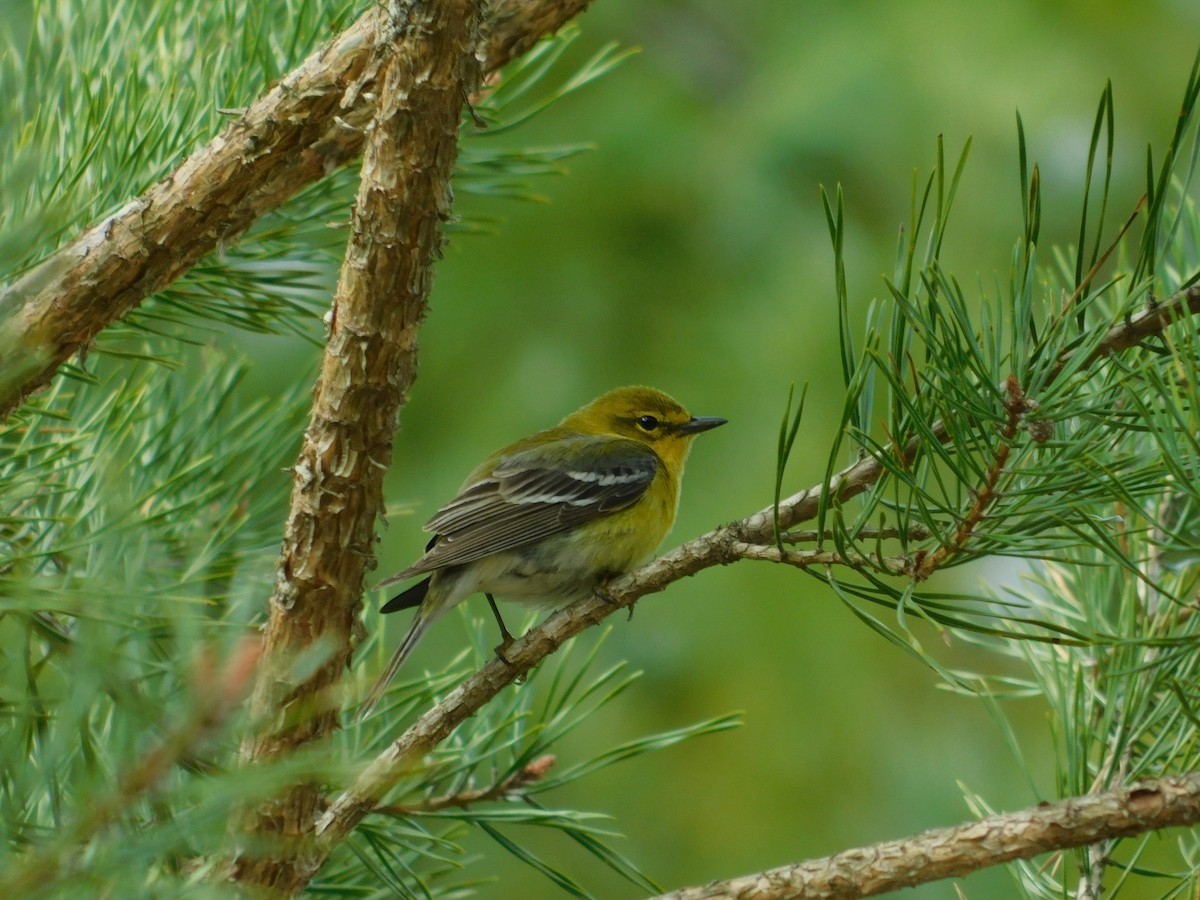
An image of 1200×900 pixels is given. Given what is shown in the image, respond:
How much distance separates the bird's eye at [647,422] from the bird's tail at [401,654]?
46.7 inches

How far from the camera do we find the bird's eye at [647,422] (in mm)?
4230

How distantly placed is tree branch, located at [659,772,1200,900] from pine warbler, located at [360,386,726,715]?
171 cm

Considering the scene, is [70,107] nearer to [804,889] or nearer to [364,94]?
[364,94]

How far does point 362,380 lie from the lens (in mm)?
1663

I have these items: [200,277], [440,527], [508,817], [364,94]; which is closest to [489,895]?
[440,527]

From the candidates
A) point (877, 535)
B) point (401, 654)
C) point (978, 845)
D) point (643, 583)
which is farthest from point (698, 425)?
point (978, 845)

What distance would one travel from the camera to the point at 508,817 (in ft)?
6.49

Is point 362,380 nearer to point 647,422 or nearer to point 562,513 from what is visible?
A: point 562,513

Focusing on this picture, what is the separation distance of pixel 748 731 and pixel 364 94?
2.70m

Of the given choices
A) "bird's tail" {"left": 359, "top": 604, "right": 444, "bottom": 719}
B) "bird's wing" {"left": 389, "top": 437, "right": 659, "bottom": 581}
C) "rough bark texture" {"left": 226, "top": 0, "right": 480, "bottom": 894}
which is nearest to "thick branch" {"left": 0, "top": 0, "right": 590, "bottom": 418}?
"rough bark texture" {"left": 226, "top": 0, "right": 480, "bottom": 894}

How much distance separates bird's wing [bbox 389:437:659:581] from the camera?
3.51 metres

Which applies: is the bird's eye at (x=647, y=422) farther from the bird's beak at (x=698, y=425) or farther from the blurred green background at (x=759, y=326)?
the blurred green background at (x=759, y=326)

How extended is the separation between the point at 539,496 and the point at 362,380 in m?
2.19

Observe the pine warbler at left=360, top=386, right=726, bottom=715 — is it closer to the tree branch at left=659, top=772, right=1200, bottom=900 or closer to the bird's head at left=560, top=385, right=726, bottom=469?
the bird's head at left=560, top=385, right=726, bottom=469
